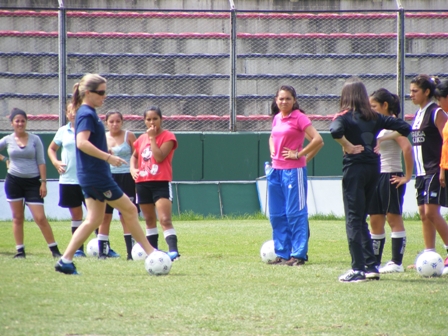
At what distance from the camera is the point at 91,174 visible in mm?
6852

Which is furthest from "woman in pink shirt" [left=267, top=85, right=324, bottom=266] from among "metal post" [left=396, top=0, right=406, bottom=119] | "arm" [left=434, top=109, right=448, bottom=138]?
"metal post" [left=396, top=0, right=406, bottom=119]

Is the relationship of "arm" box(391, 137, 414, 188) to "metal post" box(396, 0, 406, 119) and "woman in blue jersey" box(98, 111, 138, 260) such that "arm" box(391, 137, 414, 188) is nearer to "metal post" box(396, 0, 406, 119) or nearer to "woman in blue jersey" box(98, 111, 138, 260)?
"woman in blue jersey" box(98, 111, 138, 260)

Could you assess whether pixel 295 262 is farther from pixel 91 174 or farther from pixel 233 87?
pixel 233 87

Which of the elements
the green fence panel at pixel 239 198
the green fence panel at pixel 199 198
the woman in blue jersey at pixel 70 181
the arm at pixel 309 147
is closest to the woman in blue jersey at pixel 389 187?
the arm at pixel 309 147

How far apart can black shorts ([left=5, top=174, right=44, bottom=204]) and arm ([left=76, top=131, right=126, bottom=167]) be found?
2.46 m

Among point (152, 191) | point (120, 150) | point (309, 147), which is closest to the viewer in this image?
point (309, 147)

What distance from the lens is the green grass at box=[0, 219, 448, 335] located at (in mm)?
4840

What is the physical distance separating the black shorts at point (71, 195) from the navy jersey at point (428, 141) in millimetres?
4245

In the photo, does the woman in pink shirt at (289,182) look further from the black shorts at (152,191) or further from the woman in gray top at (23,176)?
the woman in gray top at (23,176)

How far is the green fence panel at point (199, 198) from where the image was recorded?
50.1ft

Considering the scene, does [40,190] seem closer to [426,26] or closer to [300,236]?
[300,236]

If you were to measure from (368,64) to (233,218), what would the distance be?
6.10 meters

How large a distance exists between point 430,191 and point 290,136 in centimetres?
172

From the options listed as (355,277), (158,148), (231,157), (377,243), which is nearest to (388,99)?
(377,243)
